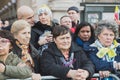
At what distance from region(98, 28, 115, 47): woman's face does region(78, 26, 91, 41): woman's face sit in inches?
22.7

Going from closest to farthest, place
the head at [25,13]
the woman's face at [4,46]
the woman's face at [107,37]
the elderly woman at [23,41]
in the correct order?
1. the woman's face at [4,46]
2. the elderly woman at [23,41]
3. the woman's face at [107,37]
4. the head at [25,13]

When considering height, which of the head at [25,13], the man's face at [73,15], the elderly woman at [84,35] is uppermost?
the head at [25,13]

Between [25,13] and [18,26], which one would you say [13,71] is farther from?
[25,13]

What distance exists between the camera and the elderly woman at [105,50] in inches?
196

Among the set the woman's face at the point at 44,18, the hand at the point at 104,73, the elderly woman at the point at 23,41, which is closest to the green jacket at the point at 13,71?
the elderly woman at the point at 23,41

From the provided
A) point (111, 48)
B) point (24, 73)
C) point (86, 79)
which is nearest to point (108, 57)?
point (111, 48)

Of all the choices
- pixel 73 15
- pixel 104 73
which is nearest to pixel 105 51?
pixel 104 73

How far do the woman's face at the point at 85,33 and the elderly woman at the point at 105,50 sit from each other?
1.65 feet

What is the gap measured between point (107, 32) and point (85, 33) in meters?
0.64

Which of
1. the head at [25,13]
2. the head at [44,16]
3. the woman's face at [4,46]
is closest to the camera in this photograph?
the woman's face at [4,46]

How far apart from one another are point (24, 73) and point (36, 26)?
159 cm

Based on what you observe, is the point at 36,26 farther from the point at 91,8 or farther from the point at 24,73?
the point at 91,8

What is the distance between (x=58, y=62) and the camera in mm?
4793

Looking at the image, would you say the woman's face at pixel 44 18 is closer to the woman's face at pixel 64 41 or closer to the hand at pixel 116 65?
the woman's face at pixel 64 41
